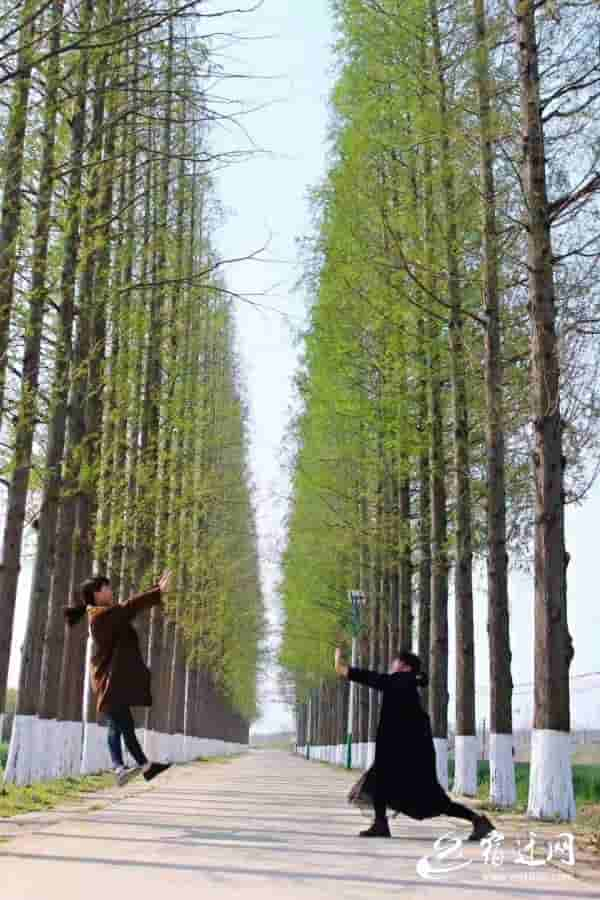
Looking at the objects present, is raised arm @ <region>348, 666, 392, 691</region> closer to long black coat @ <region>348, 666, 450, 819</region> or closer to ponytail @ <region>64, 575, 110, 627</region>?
long black coat @ <region>348, 666, 450, 819</region>

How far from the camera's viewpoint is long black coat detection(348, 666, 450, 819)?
900 centimetres

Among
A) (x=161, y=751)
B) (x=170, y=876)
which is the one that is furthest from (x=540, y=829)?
(x=161, y=751)

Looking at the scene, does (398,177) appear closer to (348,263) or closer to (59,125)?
(348,263)

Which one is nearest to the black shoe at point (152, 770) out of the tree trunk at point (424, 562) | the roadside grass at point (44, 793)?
the roadside grass at point (44, 793)

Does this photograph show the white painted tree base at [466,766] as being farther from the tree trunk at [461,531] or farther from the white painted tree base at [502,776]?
the white painted tree base at [502,776]

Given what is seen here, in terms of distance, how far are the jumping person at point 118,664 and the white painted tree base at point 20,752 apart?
526 centimetres

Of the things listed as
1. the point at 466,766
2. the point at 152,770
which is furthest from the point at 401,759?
the point at 466,766

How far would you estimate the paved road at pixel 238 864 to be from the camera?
5.80 m

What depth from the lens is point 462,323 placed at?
1806cm

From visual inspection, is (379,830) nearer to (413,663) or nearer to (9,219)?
(413,663)

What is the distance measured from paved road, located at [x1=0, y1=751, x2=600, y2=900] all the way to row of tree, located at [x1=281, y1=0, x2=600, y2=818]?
11.2 feet

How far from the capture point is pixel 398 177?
19172mm

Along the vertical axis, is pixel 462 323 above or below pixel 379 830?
above

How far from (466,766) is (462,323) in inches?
239
